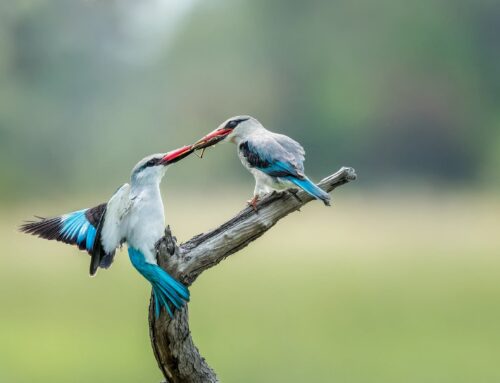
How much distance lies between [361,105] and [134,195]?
22480 mm

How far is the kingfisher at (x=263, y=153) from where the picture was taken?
4.52 metres

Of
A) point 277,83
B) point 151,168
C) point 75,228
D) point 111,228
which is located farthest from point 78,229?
point 277,83

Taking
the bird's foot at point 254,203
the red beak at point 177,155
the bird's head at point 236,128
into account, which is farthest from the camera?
the bird's head at point 236,128

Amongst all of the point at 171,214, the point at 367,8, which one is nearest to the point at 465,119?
the point at 367,8

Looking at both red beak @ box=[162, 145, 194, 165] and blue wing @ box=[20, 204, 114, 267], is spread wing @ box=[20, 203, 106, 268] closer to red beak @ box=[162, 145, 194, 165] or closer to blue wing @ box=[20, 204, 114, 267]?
blue wing @ box=[20, 204, 114, 267]

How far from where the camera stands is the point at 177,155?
13.4 feet

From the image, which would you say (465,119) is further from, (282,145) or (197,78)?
(282,145)

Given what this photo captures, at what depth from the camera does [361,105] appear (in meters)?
26.2

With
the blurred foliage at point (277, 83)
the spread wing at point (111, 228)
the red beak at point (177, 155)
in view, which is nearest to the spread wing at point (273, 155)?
the red beak at point (177, 155)

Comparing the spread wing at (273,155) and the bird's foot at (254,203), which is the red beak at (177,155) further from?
the spread wing at (273,155)

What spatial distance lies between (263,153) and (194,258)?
27.0 inches

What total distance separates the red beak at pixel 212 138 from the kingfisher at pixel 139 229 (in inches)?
7.3

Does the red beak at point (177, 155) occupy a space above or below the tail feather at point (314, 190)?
above

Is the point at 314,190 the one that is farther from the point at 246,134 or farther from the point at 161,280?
the point at 161,280
